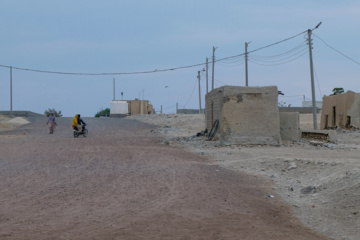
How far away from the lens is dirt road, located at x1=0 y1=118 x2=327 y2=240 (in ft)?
24.5

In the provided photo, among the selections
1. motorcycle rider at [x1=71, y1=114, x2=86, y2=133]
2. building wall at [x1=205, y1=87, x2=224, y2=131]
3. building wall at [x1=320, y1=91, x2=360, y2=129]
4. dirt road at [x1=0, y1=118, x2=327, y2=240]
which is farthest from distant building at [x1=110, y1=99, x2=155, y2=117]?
dirt road at [x1=0, y1=118, x2=327, y2=240]

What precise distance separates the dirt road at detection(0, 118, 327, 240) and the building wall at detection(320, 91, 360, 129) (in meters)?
19.5

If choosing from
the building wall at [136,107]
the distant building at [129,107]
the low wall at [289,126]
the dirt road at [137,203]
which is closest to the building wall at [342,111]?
the low wall at [289,126]

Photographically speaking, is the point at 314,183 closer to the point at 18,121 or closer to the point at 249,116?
the point at 249,116

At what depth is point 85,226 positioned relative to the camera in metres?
7.59

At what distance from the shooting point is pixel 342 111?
113 ft

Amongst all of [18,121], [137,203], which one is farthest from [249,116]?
[18,121]

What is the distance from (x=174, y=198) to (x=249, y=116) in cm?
1461

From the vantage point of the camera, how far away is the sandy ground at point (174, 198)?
7648 millimetres

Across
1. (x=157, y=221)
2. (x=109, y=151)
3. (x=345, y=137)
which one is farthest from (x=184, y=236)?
(x=345, y=137)

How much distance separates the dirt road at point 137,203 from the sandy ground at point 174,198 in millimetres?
15

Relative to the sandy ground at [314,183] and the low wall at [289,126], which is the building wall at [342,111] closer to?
the low wall at [289,126]

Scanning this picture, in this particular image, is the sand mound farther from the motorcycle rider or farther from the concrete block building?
the concrete block building

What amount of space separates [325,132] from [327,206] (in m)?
16.7
